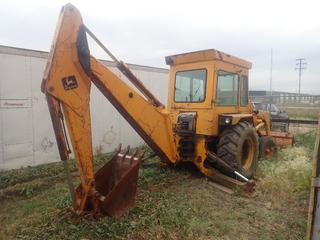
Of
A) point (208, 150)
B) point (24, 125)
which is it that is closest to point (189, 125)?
point (208, 150)

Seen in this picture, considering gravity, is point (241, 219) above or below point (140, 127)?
below

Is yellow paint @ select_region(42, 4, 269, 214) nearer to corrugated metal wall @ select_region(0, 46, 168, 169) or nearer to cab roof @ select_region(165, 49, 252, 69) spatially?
cab roof @ select_region(165, 49, 252, 69)

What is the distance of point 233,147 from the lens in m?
5.54

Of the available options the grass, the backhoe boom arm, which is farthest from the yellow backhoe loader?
the grass

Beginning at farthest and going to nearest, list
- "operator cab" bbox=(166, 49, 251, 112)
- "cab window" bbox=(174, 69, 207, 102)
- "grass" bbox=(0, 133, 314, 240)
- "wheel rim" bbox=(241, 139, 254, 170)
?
"wheel rim" bbox=(241, 139, 254, 170)
"cab window" bbox=(174, 69, 207, 102)
"operator cab" bbox=(166, 49, 251, 112)
"grass" bbox=(0, 133, 314, 240)

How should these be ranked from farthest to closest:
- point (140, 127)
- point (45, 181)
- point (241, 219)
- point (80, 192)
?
point (45, 181) < point (140, 127) < point (241, 219) < point (80, 192)

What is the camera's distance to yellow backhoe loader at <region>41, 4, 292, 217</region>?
3.51 meters

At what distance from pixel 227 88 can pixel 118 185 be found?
320cm

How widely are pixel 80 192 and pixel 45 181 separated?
276cm

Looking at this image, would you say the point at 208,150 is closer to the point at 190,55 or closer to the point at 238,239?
the point at 190,55

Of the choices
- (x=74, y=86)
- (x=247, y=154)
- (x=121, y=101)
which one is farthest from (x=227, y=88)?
(x=74, y=86)

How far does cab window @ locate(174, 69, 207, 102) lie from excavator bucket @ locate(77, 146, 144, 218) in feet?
6.85

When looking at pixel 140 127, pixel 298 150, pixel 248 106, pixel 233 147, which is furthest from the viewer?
pixel 298 150

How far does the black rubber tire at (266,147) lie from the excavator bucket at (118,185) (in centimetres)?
407
